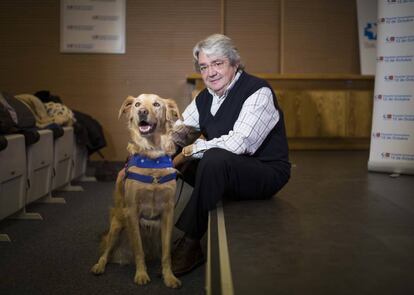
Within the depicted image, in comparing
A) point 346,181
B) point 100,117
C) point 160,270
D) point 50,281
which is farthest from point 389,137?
point 100,117

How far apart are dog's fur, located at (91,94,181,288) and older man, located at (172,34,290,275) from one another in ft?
0.35

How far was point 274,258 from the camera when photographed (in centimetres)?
140

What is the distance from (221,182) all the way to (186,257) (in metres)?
0.43

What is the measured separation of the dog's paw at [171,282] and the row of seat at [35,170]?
1151 millimetres

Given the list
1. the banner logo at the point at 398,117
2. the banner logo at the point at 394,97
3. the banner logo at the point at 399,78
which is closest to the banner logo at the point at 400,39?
the banner logo at the point at 399,78

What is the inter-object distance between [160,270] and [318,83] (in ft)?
13.6

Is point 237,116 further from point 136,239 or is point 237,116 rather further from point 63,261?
point 63,261

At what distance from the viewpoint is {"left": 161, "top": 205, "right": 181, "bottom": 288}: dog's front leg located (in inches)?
79.3

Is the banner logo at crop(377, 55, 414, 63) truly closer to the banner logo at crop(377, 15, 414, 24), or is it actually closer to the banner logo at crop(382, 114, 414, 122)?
the banner logo at crop(377, 15, 414, 24)

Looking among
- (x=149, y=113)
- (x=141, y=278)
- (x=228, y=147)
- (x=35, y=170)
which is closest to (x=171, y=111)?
(x=149, y=113)

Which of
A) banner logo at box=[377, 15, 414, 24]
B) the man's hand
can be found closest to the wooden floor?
the man's hand

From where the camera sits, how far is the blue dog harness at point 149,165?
2045mm

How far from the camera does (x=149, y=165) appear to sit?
2.09 m

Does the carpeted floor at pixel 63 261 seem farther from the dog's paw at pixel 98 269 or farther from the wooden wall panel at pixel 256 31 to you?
the wooden wall panel at pixel 256 31
